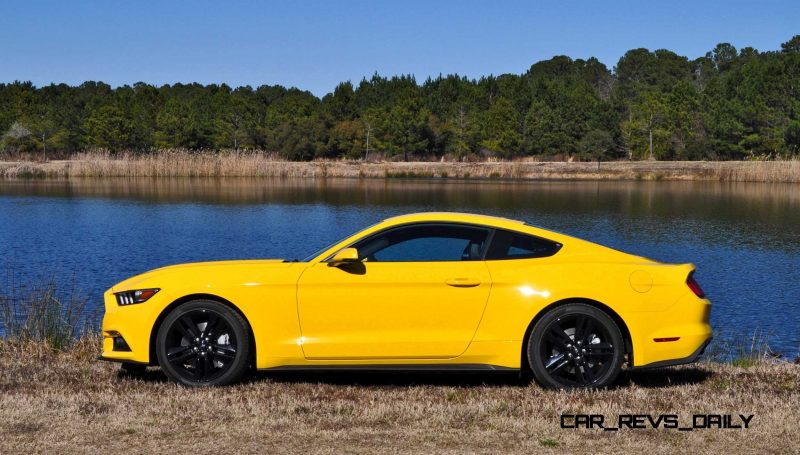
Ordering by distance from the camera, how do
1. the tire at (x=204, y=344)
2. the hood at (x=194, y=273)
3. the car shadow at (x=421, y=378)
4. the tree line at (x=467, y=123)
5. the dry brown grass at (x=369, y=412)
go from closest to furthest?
the dry brown grass at (x=369, y=412), the tire at (x=204, y=344), the hood at (x=194, y=273), the car shadow at (x=421, y=378), the tree line at (x=467, y=123)

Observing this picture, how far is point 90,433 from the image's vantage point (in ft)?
21.1

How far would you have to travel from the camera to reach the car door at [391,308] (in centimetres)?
770

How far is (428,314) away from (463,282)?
1.29 ft

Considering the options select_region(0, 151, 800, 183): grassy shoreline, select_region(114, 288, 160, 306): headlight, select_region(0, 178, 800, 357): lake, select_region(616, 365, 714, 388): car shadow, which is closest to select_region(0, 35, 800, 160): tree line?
select_region(0, 151, 800, 183): grassy shoreline

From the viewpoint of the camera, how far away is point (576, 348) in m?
7.73

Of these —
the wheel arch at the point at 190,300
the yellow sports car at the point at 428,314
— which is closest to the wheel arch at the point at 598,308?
the yellow sports car at the point at 428,314

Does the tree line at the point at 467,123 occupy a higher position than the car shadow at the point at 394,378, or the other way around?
the tree line at the point at 467,123

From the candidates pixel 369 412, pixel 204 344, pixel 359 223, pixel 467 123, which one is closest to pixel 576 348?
pixel 369 412

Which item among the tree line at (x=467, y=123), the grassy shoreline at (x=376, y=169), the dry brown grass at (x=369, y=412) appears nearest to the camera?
the dry brown grass at (x=369, y=412)

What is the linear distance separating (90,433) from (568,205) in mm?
41909

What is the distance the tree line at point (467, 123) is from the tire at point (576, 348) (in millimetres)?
80445

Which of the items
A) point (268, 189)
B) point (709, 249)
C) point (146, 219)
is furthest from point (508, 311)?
point (268, 189)

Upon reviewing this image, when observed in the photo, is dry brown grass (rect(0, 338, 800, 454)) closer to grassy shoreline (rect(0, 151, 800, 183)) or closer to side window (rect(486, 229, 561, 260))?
side window (rect(486, 229, 561, 260))

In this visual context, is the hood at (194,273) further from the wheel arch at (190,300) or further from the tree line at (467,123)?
the tree line at (467,123)
